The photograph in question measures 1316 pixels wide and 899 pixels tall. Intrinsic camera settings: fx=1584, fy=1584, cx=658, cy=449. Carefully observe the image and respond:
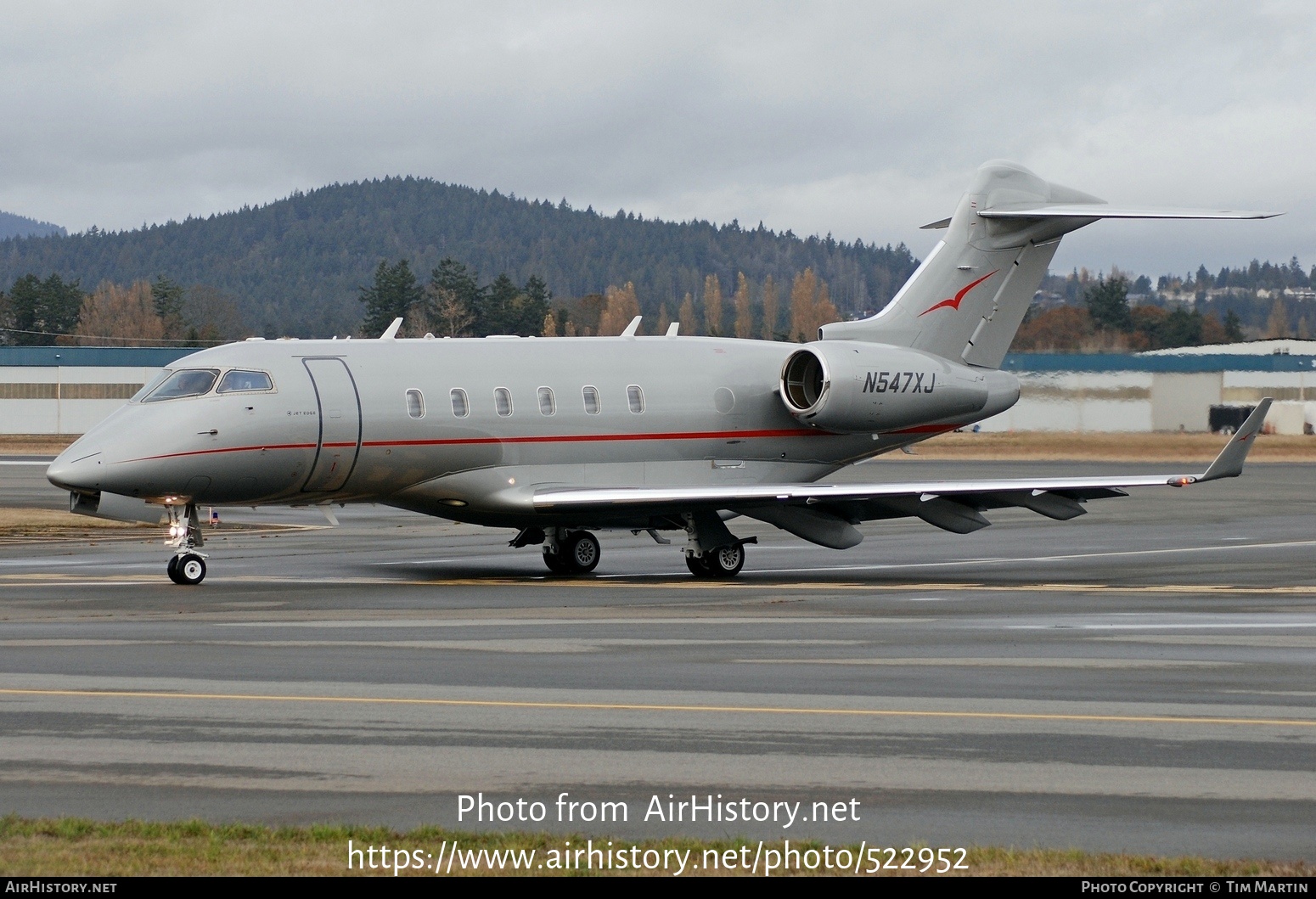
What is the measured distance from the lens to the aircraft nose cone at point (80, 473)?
20.4 meters

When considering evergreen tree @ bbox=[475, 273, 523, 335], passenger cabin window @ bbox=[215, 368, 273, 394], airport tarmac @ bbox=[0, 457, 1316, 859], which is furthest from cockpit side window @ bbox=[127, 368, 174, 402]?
evergreen tree @ bbox=[475, 273, 523, 335]

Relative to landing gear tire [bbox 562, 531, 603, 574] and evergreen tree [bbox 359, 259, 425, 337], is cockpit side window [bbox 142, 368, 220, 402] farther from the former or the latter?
evergreen tree [bbox 359, 259, 425, 337]

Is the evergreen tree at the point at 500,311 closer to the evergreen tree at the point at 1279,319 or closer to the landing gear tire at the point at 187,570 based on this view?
the evergreen tree at the point at 1279,319

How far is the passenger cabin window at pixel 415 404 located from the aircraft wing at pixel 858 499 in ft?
6.66

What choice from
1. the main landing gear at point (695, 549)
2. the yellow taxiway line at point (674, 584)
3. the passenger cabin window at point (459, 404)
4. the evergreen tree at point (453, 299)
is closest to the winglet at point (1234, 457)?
the yellow taxiway line at point (674, 584)

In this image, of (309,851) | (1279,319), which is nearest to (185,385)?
(309,851)

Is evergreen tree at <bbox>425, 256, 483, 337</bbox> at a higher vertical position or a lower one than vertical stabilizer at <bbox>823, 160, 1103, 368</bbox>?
higher

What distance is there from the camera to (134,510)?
2167cm

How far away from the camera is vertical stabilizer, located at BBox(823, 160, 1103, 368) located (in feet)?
87.4

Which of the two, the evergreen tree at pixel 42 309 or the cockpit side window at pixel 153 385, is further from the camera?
the evergreen tree at pixel 42 309

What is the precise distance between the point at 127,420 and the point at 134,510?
4.69 ft

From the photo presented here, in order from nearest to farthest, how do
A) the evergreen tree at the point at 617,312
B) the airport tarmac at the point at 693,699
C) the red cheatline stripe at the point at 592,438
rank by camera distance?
the airport tarmac at the point at 693,699 → the red cheatline stripe at the point at 592,438 → the evergreen tree at the point at 617,312

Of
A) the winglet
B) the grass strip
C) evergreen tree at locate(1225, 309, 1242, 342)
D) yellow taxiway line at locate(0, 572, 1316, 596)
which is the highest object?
evergreen tree at locate(1225, 309, 1242, 342)

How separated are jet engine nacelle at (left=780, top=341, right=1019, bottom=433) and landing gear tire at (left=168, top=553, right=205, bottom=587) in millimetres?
9245
